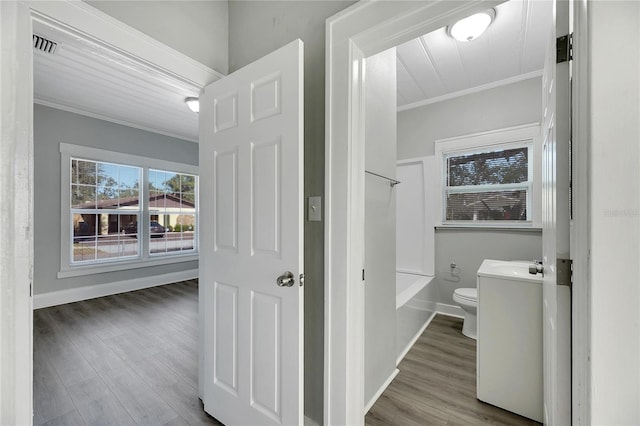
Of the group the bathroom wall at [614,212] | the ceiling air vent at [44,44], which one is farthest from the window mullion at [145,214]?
the bathroom wall at [614,212]

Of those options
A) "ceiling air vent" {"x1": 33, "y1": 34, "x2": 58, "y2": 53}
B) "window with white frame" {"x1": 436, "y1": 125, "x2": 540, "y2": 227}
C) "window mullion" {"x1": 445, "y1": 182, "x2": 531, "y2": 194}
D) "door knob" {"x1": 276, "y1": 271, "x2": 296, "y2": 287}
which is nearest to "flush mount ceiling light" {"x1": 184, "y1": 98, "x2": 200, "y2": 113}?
"ceiling air vent" {"x1": 33, "y1": 34, "x2": 58, "y2": 53}

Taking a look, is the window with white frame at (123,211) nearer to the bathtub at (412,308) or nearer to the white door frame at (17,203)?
the white door frame at (17,203)

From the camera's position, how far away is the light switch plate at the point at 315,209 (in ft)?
4.58

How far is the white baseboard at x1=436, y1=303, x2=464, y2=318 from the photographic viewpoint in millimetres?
3178

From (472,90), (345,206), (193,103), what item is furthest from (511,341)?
(193,103)

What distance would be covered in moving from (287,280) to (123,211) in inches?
174

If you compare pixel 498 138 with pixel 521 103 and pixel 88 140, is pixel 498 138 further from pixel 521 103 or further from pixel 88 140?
pixel 88 140

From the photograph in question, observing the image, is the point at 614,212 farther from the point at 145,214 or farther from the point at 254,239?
the point at 145,214

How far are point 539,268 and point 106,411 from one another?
278cm

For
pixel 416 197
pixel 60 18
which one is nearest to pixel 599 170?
pixel 60 18

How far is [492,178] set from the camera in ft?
10.2

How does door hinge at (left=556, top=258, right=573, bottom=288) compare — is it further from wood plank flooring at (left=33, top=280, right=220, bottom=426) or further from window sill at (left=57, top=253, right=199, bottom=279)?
window sill at (left=57, top=253, right=199, bottom=279)

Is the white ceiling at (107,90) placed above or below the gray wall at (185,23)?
above

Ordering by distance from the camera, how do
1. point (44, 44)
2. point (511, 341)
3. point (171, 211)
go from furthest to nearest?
point (171, 211)
point (44, 44)
point (511, 341)
